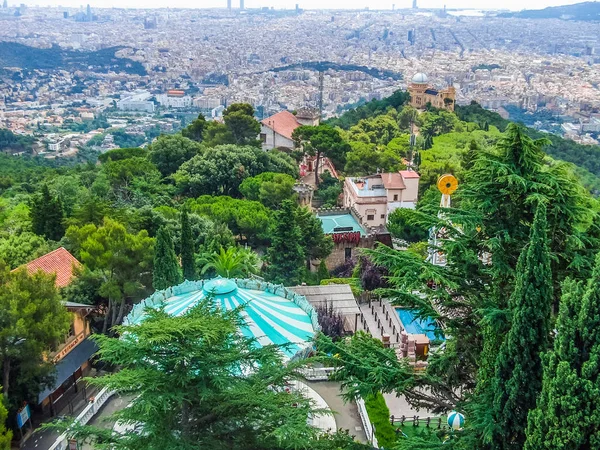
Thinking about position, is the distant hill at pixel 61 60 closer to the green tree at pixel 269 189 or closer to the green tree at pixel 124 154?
the green tree at pixel 124 154

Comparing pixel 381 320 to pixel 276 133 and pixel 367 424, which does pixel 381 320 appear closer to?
pixel 367 424

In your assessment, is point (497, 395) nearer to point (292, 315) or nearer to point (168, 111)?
point (292, 315)

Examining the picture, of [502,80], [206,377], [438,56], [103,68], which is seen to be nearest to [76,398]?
[206,377]

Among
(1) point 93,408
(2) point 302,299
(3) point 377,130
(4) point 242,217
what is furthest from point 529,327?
(3) point 377,130

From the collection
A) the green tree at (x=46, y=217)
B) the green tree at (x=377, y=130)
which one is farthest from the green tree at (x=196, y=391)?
the green tree at (x=377, y=130)

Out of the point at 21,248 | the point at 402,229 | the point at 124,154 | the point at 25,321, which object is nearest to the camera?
the point at 25,321

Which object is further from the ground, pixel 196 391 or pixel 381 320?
pixel 196 391
